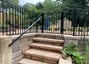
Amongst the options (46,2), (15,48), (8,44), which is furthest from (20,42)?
(46,2)

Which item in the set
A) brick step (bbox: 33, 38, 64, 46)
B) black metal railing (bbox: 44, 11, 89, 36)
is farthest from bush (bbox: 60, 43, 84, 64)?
black metal railing (bbox: 44, 11, 89, 36)

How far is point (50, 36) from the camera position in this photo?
586cm

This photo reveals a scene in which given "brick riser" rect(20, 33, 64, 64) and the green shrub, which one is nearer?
the green shrub

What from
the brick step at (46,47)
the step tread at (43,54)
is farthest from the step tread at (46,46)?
the step tread at (43,54)

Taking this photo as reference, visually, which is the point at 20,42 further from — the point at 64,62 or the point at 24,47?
the point at 64,62

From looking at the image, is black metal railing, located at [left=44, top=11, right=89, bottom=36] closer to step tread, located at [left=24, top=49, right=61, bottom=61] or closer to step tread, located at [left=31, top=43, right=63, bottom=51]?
step tread, located at [left=31, top=43, right=63, bottom=51]

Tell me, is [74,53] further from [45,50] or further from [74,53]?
[45,50]

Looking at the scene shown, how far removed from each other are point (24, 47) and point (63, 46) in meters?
1.17

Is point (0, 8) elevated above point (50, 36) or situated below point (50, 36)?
above

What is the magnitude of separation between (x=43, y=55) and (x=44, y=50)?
455 millimetres

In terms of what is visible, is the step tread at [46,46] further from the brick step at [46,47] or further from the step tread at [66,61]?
the step tread at [66,61]

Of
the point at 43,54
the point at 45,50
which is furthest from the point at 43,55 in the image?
the point at 45,50

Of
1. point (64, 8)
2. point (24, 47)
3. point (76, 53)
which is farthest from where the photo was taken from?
point (64, 8)

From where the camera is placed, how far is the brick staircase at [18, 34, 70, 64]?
4.69 meters
